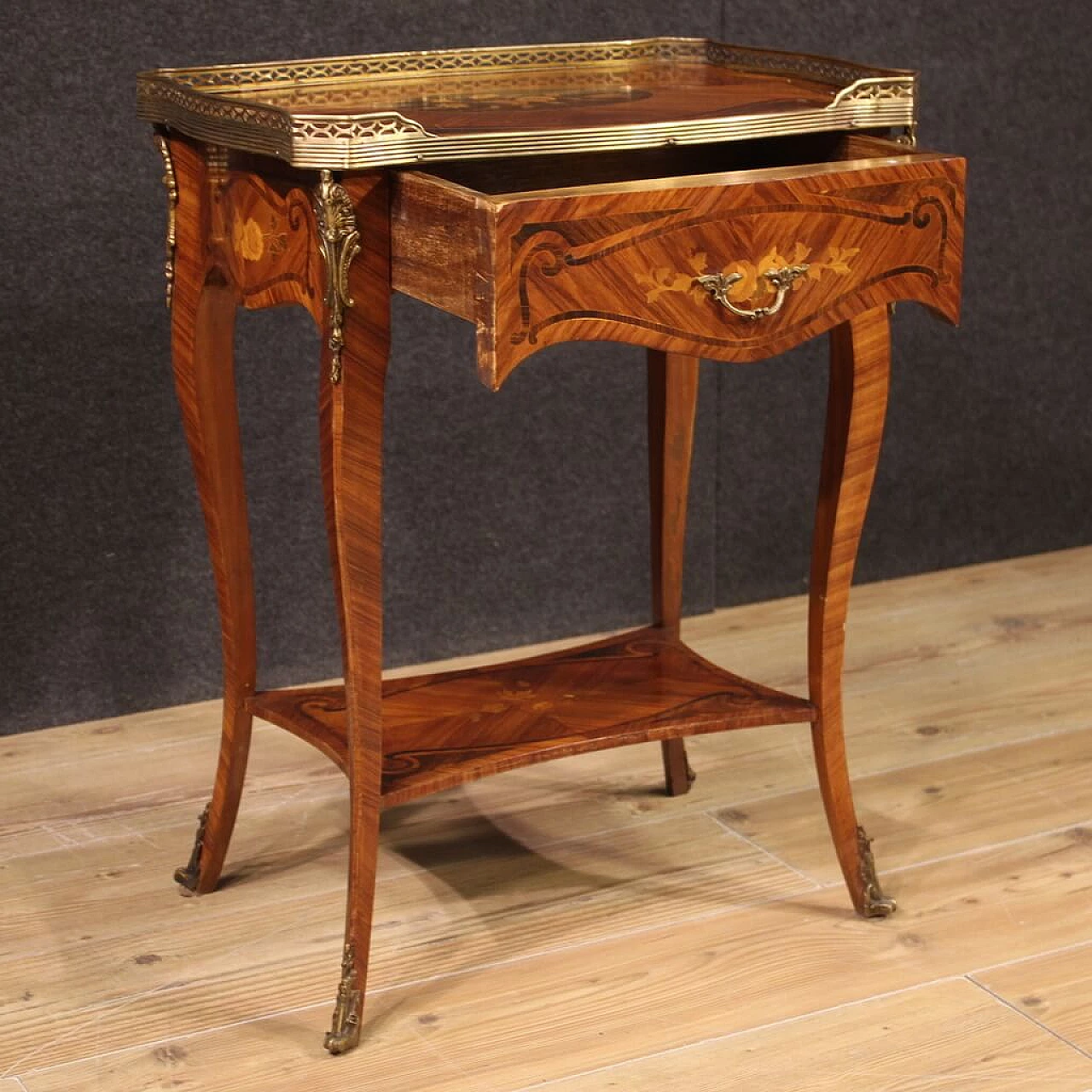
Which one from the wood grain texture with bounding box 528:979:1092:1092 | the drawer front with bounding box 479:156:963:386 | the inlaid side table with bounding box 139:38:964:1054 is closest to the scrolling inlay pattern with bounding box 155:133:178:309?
the inlaid side table with bounding box 139:38:964:1054

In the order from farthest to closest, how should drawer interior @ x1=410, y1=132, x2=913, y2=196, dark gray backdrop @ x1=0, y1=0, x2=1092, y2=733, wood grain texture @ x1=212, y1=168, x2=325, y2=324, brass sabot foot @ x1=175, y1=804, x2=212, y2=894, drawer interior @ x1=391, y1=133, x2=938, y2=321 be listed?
1. dark gray backdrop @ x1=0, y1=0, x2=1092, y2=733
2. brass sabot foot @ x1=175, y1=804, x2=212, y2=894
3. drawer interior @ x1=410, y1=132, x2=913, y2=196
4. wood grain texture @ x1=212, y1=168, x2=325, y2=324
5. drawer interior @ x1=391, y1=133, x2=938, y2=321

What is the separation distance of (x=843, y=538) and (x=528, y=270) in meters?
0.43

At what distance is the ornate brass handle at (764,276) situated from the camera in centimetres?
141

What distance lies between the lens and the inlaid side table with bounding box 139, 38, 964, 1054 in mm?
1357

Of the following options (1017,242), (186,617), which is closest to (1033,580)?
(1017,242)

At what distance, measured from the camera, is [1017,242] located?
264 centimetres

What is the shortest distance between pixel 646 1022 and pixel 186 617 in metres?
0.91

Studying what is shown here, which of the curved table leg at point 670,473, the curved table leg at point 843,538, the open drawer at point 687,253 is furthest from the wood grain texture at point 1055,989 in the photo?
the open drawer at point 687,253

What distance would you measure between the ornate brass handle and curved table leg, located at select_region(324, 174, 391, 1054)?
0.25 meters

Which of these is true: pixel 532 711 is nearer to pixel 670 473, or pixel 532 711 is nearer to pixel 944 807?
pixel 670 473

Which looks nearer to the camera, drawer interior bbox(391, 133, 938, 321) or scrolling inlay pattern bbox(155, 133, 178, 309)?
drawer interior bbox(391, 133, 938, 321)

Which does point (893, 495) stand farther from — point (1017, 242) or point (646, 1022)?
point (646, 1022)

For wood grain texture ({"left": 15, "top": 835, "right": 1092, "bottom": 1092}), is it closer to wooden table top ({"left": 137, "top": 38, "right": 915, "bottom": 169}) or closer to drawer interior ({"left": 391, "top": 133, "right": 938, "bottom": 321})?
drawer interior ({"left": 391, "top": 133, "right": 938, "bottom": 321})

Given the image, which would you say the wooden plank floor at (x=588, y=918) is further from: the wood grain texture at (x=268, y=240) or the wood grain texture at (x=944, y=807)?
the wood grain texture at (x=268, y=240)
